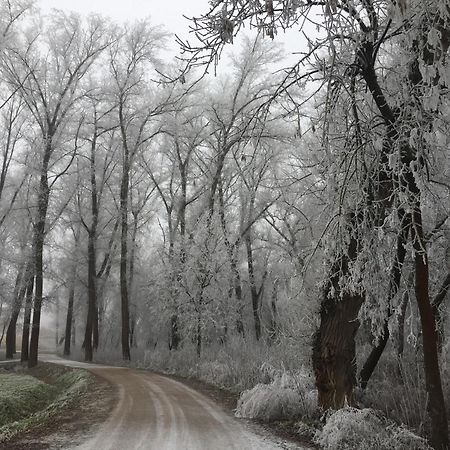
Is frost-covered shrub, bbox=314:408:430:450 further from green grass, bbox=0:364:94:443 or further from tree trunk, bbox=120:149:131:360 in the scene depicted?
tree trunk, bbox=120:149:131:360

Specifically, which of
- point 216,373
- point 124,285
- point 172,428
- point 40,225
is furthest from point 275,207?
point 172,428

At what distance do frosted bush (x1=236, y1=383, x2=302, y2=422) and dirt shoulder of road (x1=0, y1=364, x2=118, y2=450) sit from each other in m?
2.56

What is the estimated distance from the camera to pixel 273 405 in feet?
26.7

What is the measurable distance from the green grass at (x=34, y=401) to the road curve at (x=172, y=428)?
1.19m

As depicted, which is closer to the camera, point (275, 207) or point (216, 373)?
point (216, 373)

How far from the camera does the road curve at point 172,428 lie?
20.4ft

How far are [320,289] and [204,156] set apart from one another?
63.5 ft

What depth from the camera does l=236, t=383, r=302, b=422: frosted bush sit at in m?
8.09

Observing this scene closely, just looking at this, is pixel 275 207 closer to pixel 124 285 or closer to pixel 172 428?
pixel 124 285

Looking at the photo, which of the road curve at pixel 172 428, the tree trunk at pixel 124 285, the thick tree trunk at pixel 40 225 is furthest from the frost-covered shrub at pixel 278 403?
the tree trunk at pixel 124 285

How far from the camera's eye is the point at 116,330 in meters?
46.1

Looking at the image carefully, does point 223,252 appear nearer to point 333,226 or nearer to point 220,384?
point 220,384

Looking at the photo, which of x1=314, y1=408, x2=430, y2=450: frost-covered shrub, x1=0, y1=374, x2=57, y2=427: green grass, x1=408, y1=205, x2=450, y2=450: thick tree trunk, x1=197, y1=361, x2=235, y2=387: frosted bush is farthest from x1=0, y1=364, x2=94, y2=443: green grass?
x1=408, y1=205, x2=450, y2=450: thick tree trunk

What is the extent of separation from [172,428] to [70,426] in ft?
5.51
